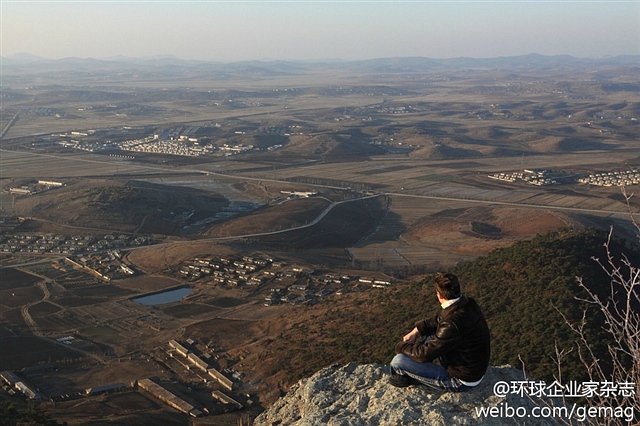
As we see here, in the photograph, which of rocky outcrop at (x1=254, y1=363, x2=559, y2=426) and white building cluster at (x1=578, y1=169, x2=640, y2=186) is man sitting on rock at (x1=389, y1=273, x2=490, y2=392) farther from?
white building cluster at (x1=578, y1=169, x2=640, y2=186)

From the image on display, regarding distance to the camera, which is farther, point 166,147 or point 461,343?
point 166,147

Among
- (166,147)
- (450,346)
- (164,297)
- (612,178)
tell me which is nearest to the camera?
(450,346)

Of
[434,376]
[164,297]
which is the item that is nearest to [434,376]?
[434,376]

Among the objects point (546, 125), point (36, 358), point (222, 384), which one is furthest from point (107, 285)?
point (546, 125)

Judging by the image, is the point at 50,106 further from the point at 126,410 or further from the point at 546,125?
the point at 126,410

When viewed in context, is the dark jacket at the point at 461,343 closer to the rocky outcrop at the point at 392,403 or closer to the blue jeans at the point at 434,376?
the blue jeans at the point at 434,376

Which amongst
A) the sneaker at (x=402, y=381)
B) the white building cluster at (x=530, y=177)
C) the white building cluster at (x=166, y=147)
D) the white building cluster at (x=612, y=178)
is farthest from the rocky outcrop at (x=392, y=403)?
the white building cluster at (x=166, y=147)

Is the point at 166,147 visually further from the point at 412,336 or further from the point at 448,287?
the point at 448,287
